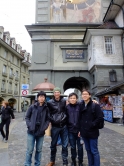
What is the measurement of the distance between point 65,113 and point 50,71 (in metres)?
14.3

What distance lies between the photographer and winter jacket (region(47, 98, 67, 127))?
12.2ft

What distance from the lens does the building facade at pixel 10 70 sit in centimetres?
3188

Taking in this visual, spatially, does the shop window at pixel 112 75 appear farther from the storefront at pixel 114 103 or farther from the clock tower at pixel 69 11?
the clock tower at pixel 69 11

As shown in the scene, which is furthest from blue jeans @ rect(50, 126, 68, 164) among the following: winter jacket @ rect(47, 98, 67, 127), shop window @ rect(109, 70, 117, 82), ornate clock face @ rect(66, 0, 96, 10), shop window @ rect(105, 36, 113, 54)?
ornate clock face @ rect(66, 0, 96, 10)

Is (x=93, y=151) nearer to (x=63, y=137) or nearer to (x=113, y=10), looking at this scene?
(x=63, y=137)

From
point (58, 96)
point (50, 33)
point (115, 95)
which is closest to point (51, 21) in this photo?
point (50, 33)

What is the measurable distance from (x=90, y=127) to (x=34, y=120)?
50.8 inches

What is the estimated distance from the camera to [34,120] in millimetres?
3359

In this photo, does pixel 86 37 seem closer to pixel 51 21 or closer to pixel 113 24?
pixel 113 24

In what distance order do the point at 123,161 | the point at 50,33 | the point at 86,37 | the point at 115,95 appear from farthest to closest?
the point at 50,33 → the point at 86,37 → the point at 115,95 → the point at 123,161

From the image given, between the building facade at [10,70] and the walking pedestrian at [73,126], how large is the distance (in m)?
26.6

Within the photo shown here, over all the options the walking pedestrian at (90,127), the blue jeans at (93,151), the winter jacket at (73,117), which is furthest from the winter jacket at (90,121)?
the winter jacket at (73,117)

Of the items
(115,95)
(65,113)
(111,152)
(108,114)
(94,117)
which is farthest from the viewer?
(108,114)

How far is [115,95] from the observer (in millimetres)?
12609
